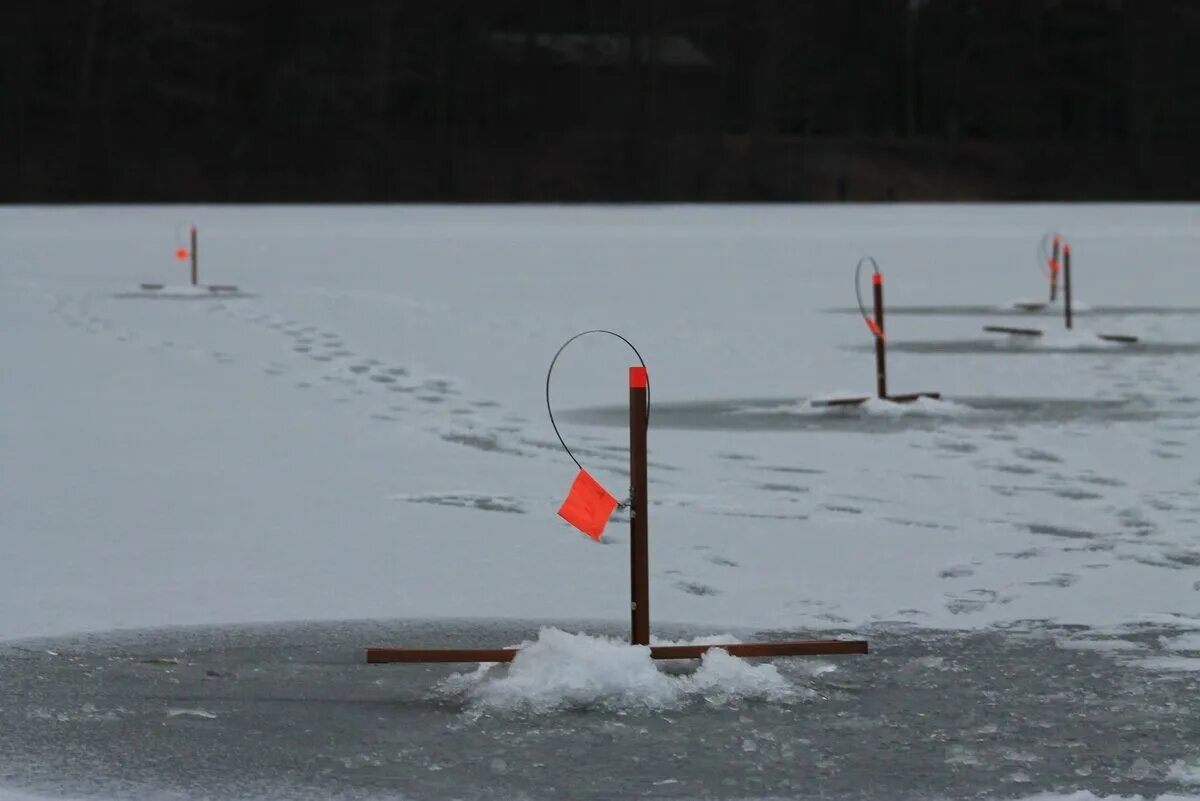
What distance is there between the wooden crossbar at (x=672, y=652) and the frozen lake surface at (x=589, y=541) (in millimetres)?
98

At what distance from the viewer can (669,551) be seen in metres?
9.55

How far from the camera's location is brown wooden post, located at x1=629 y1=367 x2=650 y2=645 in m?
6.84

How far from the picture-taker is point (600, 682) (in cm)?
663

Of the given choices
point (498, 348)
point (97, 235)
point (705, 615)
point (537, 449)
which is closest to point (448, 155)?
point (97, 235)

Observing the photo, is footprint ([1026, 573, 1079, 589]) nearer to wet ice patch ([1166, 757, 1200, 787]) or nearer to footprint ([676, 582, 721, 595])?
footprint ([676, 582, 721, 595])

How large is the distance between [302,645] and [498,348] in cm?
1317

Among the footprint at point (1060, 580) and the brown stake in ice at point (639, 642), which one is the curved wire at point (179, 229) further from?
the brown stake in ice at point (639, 642)

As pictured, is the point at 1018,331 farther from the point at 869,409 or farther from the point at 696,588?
the point at 696,588

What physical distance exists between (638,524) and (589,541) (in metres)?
2.89

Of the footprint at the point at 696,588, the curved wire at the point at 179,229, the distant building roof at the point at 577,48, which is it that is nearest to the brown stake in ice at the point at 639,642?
the footprint at the point at 696,588

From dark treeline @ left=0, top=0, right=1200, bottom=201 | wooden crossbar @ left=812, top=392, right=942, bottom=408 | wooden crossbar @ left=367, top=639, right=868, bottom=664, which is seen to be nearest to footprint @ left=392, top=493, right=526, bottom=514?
wooden crossbar @ left=367, top=639, right=868, bottom=664

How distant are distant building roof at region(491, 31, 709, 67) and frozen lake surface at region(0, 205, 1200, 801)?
5937 centimetres

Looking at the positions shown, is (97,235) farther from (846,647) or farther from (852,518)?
(846,647)

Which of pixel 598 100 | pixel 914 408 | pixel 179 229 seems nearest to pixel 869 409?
pixel 914 408
